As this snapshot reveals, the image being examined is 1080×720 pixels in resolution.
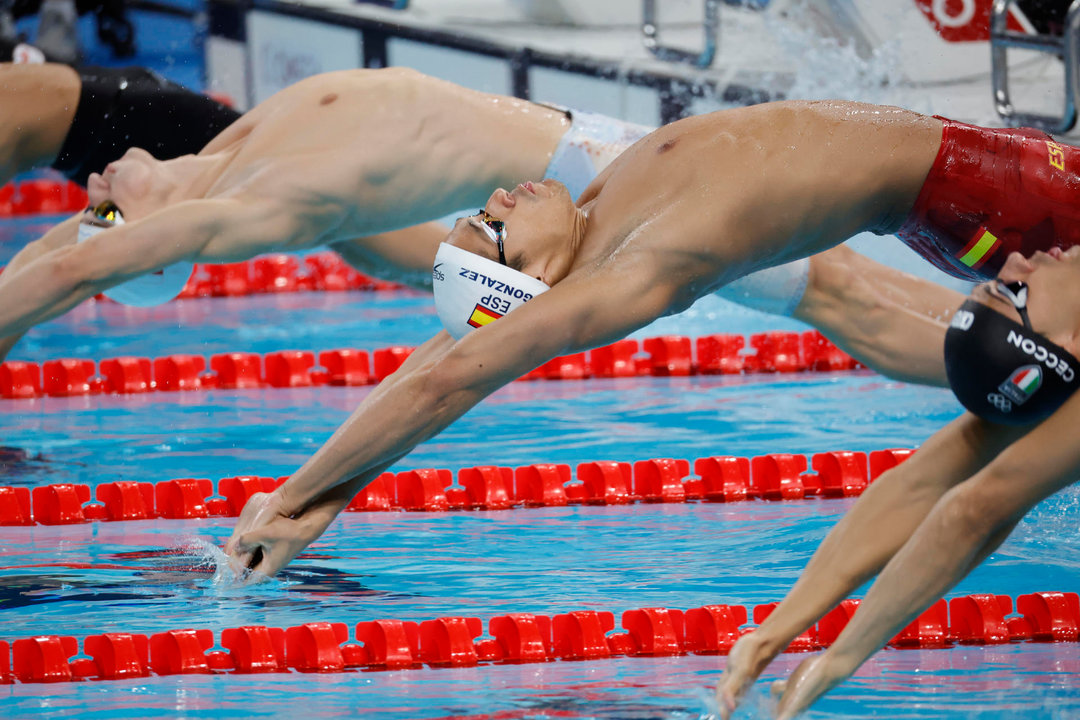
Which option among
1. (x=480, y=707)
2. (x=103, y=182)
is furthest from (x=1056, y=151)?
(x=103, y=182)

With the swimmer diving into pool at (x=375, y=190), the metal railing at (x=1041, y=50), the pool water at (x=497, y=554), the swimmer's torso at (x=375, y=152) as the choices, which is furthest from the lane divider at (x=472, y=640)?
the metal railing at (x=1041, y=50)

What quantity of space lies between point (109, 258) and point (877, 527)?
222 cm

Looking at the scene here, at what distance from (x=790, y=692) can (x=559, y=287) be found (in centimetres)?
87

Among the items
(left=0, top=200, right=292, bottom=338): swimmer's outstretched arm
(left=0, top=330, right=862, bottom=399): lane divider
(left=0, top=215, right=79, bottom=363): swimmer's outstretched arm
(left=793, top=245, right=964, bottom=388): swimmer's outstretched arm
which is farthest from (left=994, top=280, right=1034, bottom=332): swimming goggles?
(left=0, top=330, right=862, bottom=399): lane divider

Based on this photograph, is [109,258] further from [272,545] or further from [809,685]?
[809,685]

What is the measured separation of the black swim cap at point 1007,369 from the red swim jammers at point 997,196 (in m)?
0.42

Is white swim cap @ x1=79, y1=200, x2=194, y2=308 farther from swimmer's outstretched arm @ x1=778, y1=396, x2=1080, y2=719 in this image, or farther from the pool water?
swimmer's outstretched arm @ x1=778, y1=396, x2=1080, y2=719

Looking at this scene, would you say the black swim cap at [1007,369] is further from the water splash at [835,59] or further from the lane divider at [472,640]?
the water splash at [835,59]

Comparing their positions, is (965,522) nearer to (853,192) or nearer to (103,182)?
(853,192)

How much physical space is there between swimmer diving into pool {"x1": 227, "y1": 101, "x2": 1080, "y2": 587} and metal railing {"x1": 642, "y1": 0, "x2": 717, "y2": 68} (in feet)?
18.4

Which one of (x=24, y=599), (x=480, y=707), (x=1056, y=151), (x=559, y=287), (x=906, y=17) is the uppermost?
(x=906, y=17)

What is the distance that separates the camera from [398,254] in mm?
4793

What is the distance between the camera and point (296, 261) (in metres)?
8.50

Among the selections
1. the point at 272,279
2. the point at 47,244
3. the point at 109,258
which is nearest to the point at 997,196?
the point at 109,258
